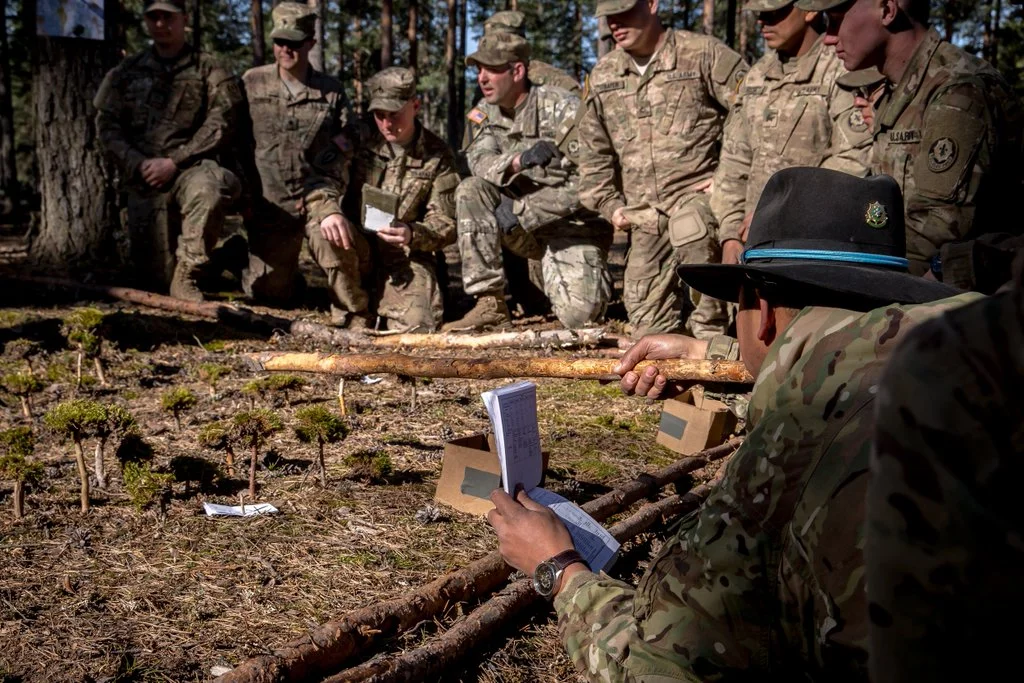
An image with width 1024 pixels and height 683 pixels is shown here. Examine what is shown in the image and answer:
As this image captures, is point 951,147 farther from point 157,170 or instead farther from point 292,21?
point 157,170

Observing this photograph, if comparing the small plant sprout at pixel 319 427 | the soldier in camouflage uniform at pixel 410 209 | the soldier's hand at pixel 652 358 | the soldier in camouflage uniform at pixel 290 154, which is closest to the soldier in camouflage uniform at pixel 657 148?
the soldier in camouflage uniform at pixel 410 209

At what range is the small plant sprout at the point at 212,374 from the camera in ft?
19.5

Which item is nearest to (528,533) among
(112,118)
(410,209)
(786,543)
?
(786,543)

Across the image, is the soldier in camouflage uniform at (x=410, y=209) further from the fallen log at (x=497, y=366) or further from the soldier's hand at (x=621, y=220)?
the fallen log at (x=497, y=366)

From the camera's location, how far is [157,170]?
30.4 ft

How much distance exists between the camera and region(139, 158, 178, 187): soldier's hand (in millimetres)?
9258

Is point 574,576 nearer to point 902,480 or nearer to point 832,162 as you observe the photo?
point 902,480

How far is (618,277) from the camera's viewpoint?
1157 cm

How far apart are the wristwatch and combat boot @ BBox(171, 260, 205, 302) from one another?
7.54 m

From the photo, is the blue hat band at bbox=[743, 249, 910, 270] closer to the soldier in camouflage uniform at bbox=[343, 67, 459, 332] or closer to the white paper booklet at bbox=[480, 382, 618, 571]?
the white paper booklet at bbox=[480, 382, 618, 571]

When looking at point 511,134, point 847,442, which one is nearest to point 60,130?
point 511,134

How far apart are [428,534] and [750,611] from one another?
2346 mm

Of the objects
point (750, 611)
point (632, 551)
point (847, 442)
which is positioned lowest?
point (632, 551)

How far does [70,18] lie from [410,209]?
13.6 ft
